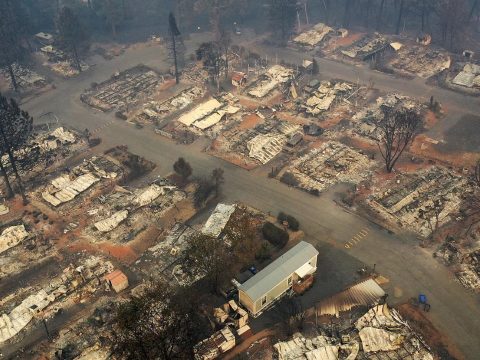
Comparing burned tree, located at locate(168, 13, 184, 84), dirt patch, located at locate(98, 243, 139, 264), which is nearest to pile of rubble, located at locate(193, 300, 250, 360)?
dirt patch, located at locate(98, 243, 139, 264)

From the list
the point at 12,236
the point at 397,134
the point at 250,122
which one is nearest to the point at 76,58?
the point at 250,122

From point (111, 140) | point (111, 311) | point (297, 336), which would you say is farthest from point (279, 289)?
point (111, 140)

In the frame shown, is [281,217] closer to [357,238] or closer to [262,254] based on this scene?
[262,254]

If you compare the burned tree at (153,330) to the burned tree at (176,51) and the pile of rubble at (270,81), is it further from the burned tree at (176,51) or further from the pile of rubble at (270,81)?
the burned tree at (176,51)

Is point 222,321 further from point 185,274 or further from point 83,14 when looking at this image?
point 83,14

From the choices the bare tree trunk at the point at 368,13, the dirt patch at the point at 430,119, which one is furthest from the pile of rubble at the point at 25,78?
the bare tree trunk at the point at 368,13

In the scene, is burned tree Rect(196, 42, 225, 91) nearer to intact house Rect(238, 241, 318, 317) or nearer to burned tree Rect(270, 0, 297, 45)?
burned tree Rect(270, 0, 297, 45)
